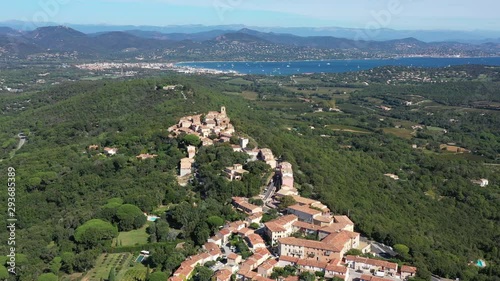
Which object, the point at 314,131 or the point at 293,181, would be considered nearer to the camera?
the point at 293,181

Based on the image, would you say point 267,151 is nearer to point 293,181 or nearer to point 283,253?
point 293,181

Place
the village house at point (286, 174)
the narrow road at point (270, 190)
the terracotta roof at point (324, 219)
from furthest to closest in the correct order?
the village house at point (286, 174) → the narrow road at point (270, 190) → the terracotta roof at point (324, 219)

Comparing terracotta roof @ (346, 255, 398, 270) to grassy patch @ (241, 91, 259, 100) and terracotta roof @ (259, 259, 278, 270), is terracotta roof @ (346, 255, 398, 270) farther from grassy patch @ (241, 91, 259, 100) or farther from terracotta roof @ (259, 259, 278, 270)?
grassy patch @ (241, 91, 259, 100)

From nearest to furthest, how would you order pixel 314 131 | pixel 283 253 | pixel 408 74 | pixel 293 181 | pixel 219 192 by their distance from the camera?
1. pixel 283 253
2. pixel 219 192
3. pixel 293 181
4. pixel 314 131
5. pixel 408 74

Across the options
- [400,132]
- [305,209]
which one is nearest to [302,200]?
[305,209]

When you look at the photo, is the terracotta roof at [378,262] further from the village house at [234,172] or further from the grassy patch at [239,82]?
the grassy patch at [239,82]

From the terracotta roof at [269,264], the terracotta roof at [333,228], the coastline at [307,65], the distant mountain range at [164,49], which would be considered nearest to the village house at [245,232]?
the terracotta roof at [269,264]

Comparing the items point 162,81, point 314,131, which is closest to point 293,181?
point 314,131
